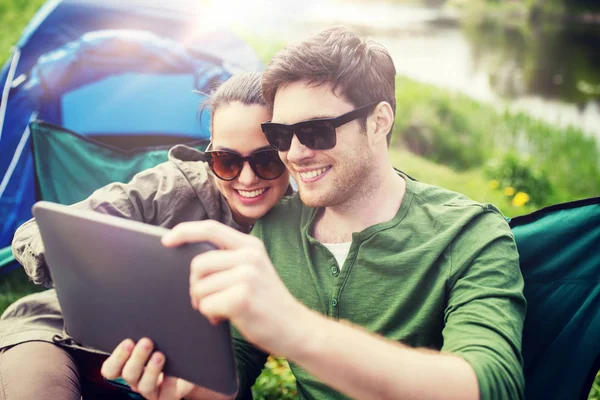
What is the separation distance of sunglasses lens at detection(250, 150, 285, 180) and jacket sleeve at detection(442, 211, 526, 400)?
2.00 ft

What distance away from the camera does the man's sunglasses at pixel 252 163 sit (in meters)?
1.66

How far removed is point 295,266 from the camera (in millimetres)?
1521

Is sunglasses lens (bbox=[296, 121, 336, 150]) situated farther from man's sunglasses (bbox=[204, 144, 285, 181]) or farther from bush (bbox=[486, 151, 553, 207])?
bush (bbox=[486, 151, 553, 207])

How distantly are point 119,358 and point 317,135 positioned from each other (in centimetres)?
70

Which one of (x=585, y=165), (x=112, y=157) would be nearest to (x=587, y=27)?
(x=585, y=165)

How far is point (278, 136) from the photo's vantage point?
4.75ft

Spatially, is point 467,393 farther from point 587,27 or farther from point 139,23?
point 587,27

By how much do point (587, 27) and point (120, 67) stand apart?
1271cm

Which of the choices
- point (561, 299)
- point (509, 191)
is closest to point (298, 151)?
point (561, 299)

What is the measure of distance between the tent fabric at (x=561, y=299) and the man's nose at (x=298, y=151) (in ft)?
1.98

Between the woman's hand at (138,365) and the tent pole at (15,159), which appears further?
the tent pole at (15,159)

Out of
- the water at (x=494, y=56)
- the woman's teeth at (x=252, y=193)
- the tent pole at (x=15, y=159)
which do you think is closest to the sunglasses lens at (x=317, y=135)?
the woman's teeth at (x=252, y=193)

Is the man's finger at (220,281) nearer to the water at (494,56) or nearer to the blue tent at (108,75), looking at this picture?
the blue tent at (108,75)

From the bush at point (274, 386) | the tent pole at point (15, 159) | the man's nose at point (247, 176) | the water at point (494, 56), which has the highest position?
the man's nose at point (247, 176)
